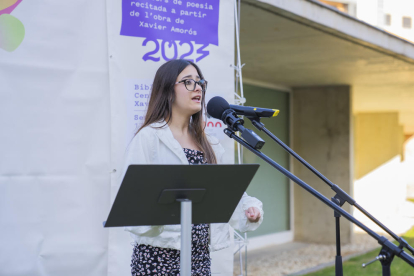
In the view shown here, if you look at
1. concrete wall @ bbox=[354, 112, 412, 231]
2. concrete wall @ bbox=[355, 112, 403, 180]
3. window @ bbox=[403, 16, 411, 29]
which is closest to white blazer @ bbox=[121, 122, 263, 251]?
concrete wall @ bbox=[354, 112, 412, 231]

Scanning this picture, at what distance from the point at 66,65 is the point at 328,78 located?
18.2 feet

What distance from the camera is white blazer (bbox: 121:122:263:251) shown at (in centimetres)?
204

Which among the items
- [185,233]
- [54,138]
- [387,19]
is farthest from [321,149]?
[387,19]

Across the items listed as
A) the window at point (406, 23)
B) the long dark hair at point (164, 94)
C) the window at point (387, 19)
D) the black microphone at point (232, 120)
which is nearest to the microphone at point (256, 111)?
the black microphone at point (232, 120)

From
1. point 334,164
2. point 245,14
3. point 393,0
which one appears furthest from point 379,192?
point 393,0

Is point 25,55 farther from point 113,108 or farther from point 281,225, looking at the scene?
point 281,225

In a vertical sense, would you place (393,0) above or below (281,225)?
above

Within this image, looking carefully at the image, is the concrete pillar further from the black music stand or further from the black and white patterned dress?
the black music stand

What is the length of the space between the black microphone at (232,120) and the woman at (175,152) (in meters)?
0.25

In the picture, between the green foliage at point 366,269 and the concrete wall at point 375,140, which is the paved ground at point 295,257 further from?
the concrete wall at point 375,140

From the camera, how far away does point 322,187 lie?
26.7ft

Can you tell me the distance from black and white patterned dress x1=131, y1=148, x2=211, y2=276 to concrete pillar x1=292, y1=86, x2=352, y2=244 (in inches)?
246

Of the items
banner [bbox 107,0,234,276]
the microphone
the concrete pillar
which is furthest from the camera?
the concrete pillar

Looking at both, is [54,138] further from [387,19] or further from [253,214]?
[387,19]
